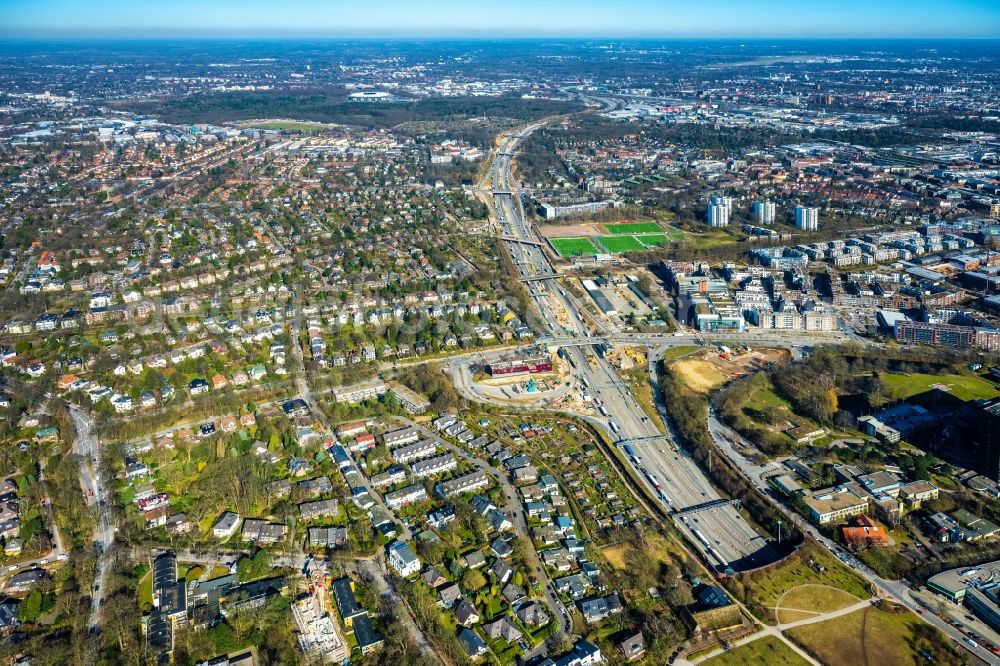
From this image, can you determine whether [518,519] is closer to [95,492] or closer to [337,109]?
[95,492]

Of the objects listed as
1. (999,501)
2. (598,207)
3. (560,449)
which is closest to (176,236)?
(598,207)

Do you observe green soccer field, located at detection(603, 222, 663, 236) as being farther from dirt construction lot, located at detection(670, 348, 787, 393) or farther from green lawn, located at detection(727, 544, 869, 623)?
green lawn, located at detection(727, 544, 869, 623)

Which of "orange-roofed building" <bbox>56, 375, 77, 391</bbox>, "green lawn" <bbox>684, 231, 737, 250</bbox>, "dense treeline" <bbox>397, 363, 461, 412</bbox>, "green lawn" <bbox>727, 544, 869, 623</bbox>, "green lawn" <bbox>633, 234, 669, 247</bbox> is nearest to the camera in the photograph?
"green lawn" <bbox>727, 544, 869, 623</bbox>

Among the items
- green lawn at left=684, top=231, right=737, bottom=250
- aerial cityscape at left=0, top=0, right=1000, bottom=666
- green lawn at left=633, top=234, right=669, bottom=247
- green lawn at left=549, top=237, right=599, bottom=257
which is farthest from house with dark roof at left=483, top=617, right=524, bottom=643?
green lawn at left=633, top=234, right=669, bottom=247

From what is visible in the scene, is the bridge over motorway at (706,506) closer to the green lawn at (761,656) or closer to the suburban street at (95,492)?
the green lawn at (761,656)

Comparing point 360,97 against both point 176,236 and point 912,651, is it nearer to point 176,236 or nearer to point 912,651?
point 176,236

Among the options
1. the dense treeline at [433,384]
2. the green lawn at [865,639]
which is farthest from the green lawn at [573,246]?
the green lawn at [865,639]
